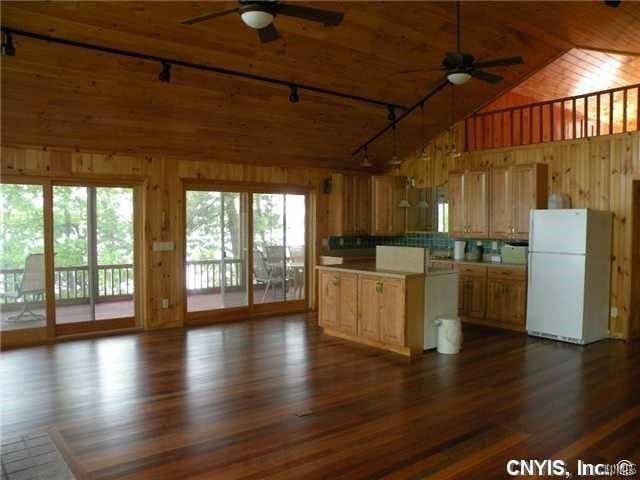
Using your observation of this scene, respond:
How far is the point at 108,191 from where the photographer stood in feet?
21.3

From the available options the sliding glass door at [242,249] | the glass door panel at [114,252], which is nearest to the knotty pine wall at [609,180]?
the sliding glass door at [242,249]

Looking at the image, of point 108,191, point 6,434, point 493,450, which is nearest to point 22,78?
point 108,191

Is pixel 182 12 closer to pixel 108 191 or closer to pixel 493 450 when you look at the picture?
pixel 108 191

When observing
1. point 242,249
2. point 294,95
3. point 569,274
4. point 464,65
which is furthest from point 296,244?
point 464,65

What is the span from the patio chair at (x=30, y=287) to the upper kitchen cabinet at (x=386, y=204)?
4893 millimetres

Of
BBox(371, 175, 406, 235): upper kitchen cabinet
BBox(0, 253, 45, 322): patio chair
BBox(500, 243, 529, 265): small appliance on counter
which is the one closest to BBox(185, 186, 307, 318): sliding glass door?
BBox(371, 175, 406, 235): upper kitchen cabinet

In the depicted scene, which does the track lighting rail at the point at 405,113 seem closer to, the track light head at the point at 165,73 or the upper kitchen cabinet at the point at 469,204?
the upper kitchen cabinet at the point at 469,204

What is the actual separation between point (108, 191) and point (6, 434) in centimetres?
363

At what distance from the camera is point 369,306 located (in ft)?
19.0

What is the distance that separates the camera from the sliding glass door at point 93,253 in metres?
6.22

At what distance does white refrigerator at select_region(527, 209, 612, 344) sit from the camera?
5.91 metres

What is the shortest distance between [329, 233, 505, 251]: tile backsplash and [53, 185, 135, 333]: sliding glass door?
3248mm

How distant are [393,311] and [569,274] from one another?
220 cm

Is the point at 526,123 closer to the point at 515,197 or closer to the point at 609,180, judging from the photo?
the point at 515,197
